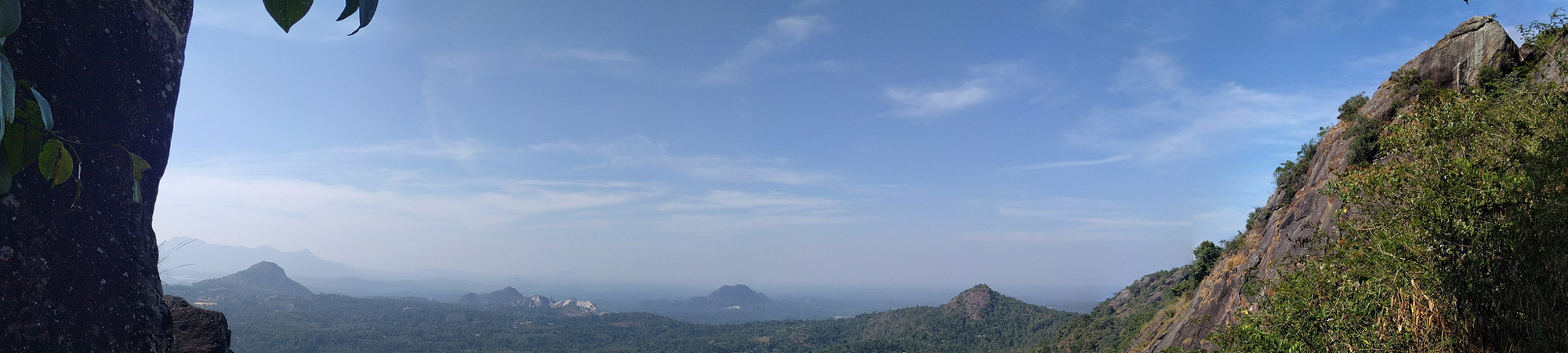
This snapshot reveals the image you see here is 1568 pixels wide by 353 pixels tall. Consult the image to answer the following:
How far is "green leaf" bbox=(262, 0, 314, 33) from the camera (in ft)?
4.16

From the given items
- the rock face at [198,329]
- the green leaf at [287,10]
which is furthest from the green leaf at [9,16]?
the rock face at [198,329]

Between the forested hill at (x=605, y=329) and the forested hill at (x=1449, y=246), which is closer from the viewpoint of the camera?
the forested hill at (x=1449, y=246)

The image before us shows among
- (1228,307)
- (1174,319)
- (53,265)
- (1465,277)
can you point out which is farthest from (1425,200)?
(1174,319)

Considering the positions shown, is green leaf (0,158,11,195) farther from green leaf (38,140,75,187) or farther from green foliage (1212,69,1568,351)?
green foliage (1212,69,1568,351)

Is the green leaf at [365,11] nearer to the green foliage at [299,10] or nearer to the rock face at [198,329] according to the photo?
the green foliage at [299,10]

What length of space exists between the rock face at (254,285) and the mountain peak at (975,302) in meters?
115

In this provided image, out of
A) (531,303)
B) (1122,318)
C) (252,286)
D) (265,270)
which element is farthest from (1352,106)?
(265,270)

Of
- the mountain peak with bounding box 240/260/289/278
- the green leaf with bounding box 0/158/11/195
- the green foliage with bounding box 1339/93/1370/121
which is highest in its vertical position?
the mountain peak with bounding box 240/260/289/278

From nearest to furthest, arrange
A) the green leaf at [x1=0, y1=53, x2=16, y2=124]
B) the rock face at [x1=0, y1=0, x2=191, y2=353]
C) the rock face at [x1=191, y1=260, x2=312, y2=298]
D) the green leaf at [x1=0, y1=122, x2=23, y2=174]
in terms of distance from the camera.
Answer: the green leaf at [x1=0, y1=53, x2=16, y2=124]
the green leaf at [x1=0, y1=122, x2=23, y2=174]
the rock face at [x1=0, y1=0, x2=191, y2=353]
the rock face at [x1=191, y1=260, x2=312, y2=298]

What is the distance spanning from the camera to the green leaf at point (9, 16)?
100cm

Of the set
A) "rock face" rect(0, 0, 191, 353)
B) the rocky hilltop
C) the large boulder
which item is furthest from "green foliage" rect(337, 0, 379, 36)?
the rocky hilltop

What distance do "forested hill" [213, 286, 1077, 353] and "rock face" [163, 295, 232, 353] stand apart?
40.6m

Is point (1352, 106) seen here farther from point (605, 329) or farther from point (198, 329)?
point (605, 329)

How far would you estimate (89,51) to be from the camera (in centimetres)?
349
